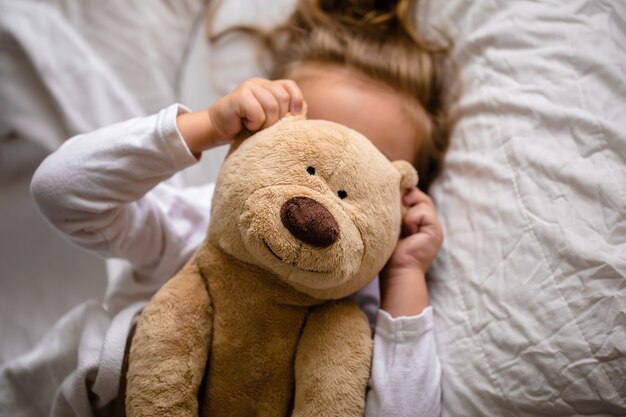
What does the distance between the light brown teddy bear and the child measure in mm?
48

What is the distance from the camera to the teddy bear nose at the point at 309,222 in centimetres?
42

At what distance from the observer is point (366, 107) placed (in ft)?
2.11

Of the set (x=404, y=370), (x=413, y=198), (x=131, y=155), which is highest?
(x=131, y=155)

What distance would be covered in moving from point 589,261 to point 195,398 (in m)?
0.44

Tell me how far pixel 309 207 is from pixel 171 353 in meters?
0.22

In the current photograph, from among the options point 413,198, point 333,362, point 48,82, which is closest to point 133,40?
point 48,82

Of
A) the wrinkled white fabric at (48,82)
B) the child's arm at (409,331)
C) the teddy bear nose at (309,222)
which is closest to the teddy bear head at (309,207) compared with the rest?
the teddy bear nose at (309,222)

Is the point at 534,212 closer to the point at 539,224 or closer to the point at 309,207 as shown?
the point at 539,224

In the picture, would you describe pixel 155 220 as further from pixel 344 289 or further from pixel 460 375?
pixel 460 375

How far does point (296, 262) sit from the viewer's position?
0.44m

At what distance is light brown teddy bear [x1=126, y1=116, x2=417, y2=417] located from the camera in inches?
17.8

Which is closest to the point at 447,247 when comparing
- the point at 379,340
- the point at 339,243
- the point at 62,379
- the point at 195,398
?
the point at 379,340

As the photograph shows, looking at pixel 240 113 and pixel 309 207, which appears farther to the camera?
pixel 240 113

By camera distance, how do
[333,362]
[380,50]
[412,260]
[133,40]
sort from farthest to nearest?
[133,40], [380,50], [412,260], [333,362]
